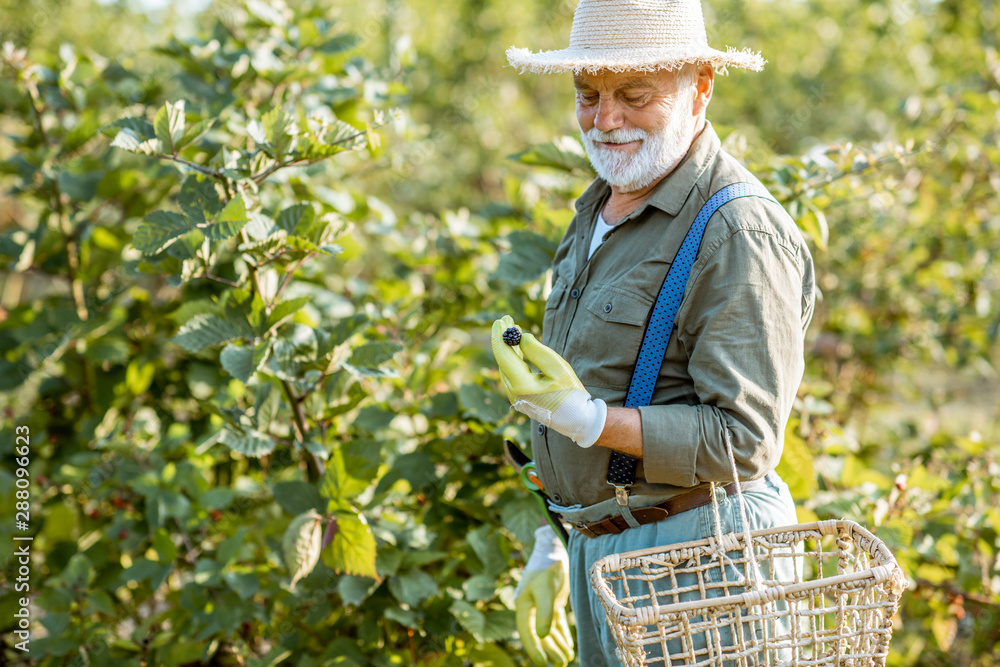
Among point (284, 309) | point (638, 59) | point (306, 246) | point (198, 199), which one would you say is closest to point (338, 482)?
point (284, 309)

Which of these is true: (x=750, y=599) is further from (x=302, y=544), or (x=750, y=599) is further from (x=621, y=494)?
(x=302, y=544)

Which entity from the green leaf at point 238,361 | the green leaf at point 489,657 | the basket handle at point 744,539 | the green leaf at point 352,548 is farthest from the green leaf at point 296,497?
the basket handle at point 744,539

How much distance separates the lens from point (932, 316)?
3.93 metres

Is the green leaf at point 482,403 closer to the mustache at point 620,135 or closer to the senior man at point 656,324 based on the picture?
the senior man at point 656,324

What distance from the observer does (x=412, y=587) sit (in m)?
2.26

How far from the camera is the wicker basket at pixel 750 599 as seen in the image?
4.24 ft

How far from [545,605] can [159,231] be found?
137cm

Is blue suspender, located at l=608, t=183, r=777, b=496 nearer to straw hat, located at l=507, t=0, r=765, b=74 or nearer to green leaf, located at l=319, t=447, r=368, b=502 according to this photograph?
straw hat, located at l=507, t=0, r=765, b=74

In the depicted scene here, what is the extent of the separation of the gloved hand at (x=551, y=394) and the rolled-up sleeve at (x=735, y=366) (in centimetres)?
10

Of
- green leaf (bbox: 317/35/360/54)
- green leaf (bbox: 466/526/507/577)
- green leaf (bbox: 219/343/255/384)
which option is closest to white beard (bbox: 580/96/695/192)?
green leaf (bbox: 219/343/255/384)

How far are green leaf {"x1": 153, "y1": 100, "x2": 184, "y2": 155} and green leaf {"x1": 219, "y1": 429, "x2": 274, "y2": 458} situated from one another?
2.55ft

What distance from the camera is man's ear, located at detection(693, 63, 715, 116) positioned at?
5.43ft

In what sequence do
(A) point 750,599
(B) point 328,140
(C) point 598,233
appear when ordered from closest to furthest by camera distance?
(A) point 750,599 < (C) point 598,233 < (B) point 328,140

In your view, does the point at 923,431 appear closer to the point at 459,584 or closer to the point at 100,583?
the point at 459,584
